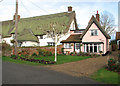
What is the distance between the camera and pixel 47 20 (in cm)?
4072

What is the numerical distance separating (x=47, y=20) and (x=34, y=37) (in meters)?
6.96

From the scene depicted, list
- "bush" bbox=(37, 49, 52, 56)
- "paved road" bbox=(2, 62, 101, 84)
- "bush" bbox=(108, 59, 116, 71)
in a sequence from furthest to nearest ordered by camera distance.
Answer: "bush" bbox=(37, 49, 52, 56) < "bush" bbox=(108, 59, 116, 71) < "paved road" bbox=(2, 62, 101, 84)

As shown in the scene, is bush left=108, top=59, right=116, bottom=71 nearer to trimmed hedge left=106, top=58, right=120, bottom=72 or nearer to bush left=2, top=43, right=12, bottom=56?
trimmed hedge left=106, top=58, right=120, bottom=72

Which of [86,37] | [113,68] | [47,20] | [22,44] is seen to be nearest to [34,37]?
[22,44]

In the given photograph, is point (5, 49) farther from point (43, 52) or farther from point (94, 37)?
point (94, 37)

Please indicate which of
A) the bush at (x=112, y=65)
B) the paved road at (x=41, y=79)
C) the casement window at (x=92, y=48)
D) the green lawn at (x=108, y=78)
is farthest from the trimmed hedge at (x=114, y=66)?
the casement window at (x=92, y=48)

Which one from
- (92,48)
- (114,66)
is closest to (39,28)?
(92,48)

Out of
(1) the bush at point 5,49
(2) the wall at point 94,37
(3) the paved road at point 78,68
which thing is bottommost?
(3) the paved road at point 78,68

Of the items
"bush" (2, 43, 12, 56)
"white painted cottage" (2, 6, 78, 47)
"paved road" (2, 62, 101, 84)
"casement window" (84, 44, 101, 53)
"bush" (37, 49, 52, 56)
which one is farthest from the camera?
"white painted cottage" (2, 6, 78, 47)

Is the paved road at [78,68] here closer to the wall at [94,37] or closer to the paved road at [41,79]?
the paved road at [41,79]

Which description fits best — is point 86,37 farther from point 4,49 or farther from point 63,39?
point 4,49

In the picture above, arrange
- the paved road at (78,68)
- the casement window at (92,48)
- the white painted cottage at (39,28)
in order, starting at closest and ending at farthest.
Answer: the paved road at (78,68)
the casement window at (92,48)
the white painted cottage at (39,28)

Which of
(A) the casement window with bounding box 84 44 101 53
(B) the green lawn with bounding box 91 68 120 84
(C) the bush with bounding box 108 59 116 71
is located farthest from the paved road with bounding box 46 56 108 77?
(A) the casement window with bounding box 84 44 101 53

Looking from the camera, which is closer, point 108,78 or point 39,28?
point 108,78
